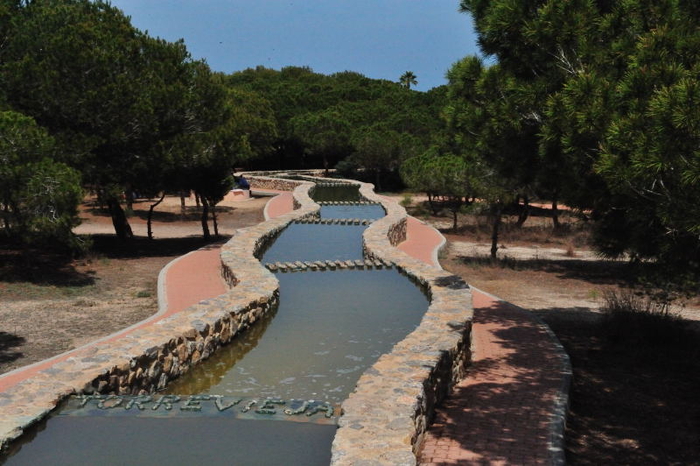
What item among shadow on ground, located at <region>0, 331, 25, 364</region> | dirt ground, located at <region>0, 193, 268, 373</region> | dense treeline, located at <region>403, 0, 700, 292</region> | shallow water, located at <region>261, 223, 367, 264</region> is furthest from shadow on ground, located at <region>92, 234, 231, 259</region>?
dense treeline, located at <region>403, 0, 700, 292</region>

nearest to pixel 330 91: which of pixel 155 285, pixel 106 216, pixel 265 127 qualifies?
pixel 265 127

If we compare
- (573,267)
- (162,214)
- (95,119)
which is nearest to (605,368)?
(573,267)

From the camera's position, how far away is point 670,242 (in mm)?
8211

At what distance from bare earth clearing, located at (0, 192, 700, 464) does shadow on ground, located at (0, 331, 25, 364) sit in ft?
0.09

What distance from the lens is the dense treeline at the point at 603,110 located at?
24.0 feet

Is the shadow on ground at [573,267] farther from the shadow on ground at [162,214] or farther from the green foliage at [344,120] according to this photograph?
the green foliage at [344,120]

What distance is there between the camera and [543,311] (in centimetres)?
1591

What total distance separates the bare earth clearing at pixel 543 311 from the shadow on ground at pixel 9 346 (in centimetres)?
3

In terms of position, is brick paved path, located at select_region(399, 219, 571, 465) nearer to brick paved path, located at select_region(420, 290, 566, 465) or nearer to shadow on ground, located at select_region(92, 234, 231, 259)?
brick paved path, located at select_region(420, 290, 566, 465)

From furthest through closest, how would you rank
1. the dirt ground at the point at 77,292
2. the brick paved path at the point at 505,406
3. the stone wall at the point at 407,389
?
1. the dirt ground at the point at 77,292
2. the brick paved path at the point at 505,406
3. the stone wall at the point at 407,389

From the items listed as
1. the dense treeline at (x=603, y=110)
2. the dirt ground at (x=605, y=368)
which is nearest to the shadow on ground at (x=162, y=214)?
the dirt ground at (x=605, y=368)

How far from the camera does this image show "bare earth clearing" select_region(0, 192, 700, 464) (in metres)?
8.99

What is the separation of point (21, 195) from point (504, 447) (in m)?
14.3

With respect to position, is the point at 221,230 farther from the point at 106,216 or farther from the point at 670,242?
the point at 670,242
